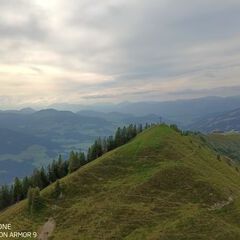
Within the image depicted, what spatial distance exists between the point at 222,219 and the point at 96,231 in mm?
32228

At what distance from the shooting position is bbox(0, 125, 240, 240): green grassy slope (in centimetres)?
9981

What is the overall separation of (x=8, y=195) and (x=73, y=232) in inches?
2936

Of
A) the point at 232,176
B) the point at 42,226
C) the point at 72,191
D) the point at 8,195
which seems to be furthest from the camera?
the point at 8,195

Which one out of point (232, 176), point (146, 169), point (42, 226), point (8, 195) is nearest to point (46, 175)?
point (8, 195)

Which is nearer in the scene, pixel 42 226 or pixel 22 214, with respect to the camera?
pixel 42 226

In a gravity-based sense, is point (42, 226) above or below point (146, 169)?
below

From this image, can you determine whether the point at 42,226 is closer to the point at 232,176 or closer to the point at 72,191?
the point at 72,191

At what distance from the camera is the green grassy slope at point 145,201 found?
99812mm

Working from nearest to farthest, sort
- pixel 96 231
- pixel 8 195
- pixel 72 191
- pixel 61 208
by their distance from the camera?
pixel 96 231 < pixel 61 208 < pixel 72 191 < pixel 8 195

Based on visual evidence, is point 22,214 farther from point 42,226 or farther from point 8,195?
point 8,195

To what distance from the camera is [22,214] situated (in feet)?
395

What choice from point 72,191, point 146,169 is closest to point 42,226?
point 72,191

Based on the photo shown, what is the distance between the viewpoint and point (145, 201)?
11681 centimetres

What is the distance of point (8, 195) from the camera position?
169 m
